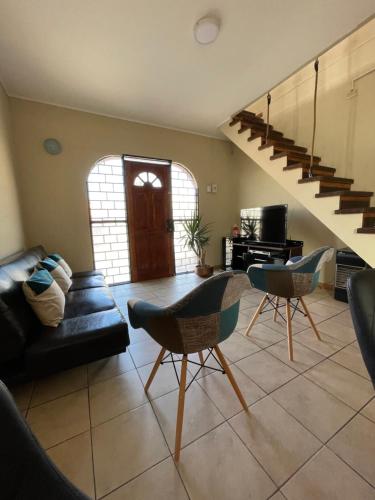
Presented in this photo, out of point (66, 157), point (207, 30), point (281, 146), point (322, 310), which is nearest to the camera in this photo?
point (207, 30)

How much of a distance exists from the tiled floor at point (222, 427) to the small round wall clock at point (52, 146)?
124 inches

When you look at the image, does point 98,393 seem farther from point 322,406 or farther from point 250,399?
point 322,406

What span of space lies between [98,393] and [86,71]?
3303 mm

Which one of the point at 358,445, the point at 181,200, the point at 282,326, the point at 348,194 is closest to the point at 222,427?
the point at 358,445

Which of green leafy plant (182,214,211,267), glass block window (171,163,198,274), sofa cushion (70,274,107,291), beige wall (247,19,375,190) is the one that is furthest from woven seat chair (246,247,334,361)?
glass block window (171,163,198,274)

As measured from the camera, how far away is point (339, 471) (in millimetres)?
1021

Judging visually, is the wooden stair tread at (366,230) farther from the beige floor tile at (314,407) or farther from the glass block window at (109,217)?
the glass block window at (109,217)

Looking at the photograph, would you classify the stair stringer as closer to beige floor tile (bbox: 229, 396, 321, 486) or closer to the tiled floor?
the tiled floor

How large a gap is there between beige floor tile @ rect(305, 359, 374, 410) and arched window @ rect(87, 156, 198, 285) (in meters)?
3.37

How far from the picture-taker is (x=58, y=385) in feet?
5.27

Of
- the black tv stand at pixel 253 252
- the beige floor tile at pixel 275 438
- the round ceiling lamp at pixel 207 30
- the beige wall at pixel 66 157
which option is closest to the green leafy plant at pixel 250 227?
the black tv stand at pixel 253 252

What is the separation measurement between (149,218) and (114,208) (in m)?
0.66

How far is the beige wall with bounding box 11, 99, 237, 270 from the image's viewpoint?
10.3ft

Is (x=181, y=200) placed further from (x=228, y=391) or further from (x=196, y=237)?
(x=228, y=391)
